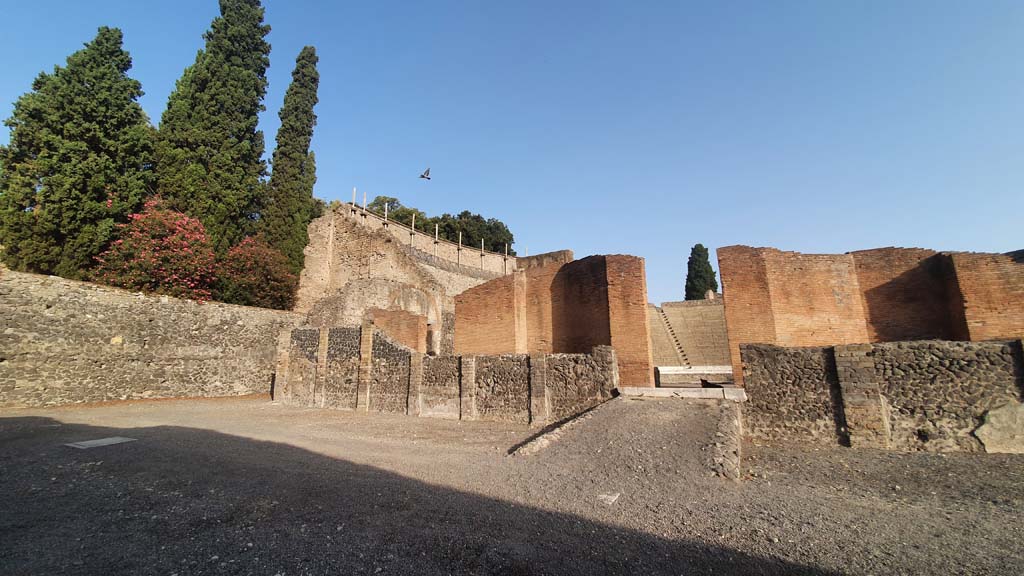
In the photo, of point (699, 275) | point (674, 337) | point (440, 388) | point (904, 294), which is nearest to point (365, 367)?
point (440, 388)

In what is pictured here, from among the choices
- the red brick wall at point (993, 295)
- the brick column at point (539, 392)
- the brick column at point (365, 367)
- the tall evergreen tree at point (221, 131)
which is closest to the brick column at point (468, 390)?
the brick column at point (539, 392)

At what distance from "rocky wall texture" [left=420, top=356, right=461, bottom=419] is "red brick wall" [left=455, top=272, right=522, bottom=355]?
2.75m

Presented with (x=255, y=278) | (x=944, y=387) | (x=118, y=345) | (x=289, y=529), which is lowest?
(x=289, y=529)

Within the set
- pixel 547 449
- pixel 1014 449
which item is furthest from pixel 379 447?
pixel 1014 449

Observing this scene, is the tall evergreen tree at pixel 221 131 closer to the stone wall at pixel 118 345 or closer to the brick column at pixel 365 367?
the stone wall at pixel 118 345

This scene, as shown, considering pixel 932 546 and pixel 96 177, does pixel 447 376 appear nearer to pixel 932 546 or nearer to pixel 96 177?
pixel 932 546

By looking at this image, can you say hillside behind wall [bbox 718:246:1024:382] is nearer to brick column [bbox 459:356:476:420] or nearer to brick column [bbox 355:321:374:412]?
brick column [bbox 459:356:476:420]

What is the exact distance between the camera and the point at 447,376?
38.9ft

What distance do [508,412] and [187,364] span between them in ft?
45.3

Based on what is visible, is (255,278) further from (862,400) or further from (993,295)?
(993,295)

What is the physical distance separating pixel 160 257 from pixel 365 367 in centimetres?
1013

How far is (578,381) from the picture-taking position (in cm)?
1016

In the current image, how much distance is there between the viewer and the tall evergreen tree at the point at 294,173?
2484 cm

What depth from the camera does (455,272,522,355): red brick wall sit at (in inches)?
603
